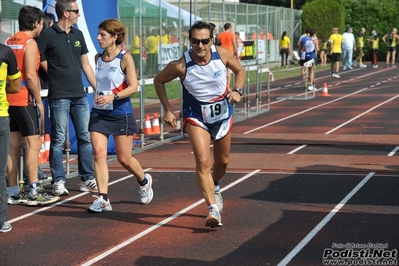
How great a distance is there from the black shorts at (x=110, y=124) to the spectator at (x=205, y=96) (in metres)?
0.96

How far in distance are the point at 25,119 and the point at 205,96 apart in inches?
86.1

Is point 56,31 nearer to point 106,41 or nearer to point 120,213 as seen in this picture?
point 106,41

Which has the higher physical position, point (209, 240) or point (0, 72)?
point (0, 72)

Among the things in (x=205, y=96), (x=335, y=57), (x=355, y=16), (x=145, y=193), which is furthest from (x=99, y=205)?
(x=355, y=16)

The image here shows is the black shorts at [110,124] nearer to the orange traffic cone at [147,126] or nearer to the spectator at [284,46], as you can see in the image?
the orange traffic cone at [147,126]

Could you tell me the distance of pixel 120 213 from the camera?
9.65 m

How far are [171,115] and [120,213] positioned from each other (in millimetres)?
1421

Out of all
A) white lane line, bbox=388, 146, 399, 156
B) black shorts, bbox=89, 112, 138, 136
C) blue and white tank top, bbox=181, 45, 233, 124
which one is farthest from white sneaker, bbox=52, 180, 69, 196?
white lane line, bbox=388, 146, 399, 156

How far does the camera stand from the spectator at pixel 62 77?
35.0 ft

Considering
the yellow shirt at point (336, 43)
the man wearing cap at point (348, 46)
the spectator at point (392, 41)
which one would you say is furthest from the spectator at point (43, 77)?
the spectator at point (392, 41)

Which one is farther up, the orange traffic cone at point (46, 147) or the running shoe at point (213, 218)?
the running shoe at point (213, 218)

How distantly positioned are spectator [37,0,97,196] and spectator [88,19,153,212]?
936mm

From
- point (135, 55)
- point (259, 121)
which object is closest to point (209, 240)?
point (259, 121)

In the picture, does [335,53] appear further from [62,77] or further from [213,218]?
[213,218]
